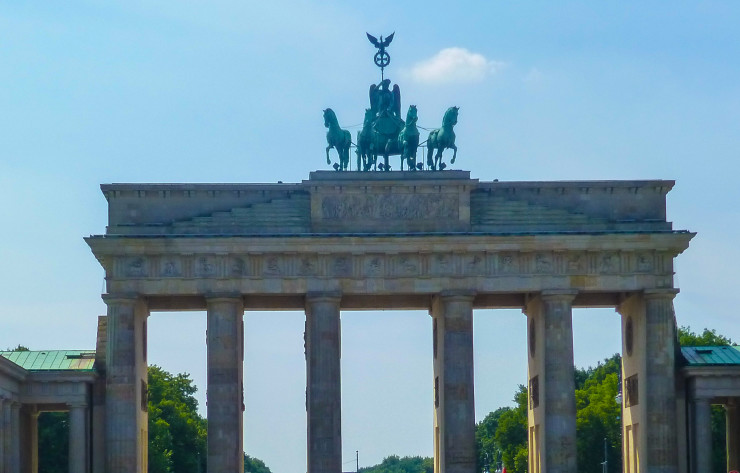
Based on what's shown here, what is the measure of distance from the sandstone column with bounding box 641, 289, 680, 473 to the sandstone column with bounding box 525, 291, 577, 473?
3284 millimetres

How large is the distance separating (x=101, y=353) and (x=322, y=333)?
9.95m

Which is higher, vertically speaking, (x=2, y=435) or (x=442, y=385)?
(x=442, y=385)

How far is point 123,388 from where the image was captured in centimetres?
7600

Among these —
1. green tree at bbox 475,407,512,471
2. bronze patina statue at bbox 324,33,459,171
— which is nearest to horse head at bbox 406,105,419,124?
bronze patina statue at bbox 324,33,459,171

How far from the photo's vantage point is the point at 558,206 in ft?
258

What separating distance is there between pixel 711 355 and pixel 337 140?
19396 mm

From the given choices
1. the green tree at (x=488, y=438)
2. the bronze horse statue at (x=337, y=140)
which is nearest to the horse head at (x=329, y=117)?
the bronze horse statue at (x=337, y=140)

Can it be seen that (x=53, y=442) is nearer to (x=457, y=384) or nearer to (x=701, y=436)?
(x=457, y=384)

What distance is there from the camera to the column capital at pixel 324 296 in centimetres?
7669

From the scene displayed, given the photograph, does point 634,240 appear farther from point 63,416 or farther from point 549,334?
point 63,416

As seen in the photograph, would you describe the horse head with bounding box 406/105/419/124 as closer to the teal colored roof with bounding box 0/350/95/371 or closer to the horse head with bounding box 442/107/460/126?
the horse head with bounding box 442/107/460/126

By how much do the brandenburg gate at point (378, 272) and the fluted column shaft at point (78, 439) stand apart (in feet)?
3.43

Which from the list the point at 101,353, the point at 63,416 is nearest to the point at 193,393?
the point at 63,416

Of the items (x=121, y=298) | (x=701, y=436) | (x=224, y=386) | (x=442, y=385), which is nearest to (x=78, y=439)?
(x=121, y=298)
